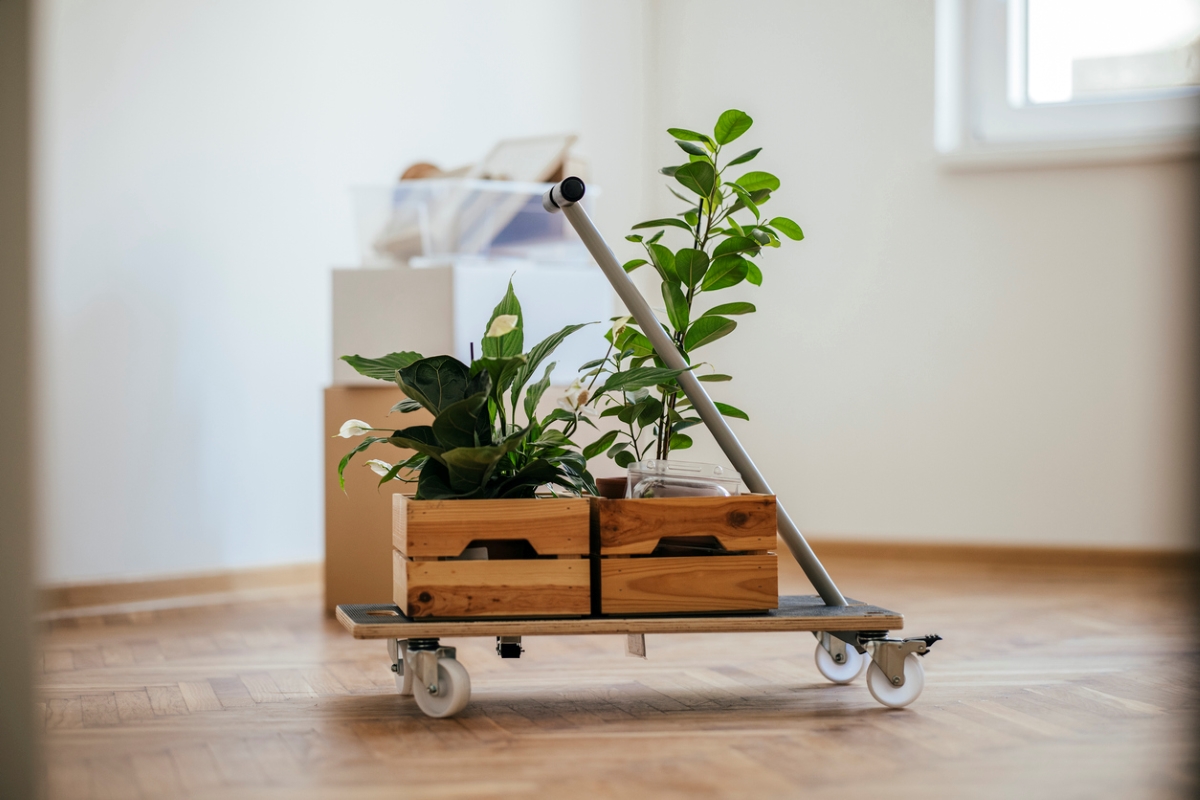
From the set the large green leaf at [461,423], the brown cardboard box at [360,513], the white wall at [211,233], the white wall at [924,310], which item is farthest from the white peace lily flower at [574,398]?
the white wall at [924,310]

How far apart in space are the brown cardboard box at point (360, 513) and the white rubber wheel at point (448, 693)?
2.32 feet

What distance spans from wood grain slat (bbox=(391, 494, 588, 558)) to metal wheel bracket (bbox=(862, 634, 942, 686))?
1.21ft

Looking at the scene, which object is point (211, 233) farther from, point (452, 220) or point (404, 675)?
point (404, 675)

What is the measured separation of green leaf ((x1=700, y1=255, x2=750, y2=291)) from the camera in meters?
1.43

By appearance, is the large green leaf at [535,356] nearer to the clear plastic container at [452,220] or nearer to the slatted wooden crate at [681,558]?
the slatted wooden crate at [681,558]

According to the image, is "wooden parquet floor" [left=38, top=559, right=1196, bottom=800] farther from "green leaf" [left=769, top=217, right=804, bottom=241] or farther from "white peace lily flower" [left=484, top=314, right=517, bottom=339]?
"green leaf" [left=769, top=217, right=804, bottom=241]

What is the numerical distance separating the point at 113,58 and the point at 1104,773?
1.99 meters

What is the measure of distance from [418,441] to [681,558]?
1.08 feet

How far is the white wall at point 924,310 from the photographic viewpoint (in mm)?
2668

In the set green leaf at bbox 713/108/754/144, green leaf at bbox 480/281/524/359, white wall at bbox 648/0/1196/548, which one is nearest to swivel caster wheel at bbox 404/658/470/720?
green leaf at bbox 480/281/524/359

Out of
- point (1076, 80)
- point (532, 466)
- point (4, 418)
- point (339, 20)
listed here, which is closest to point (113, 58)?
point (339, 20)

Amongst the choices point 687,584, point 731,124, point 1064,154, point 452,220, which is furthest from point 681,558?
point 1064,154

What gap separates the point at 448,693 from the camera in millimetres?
1326

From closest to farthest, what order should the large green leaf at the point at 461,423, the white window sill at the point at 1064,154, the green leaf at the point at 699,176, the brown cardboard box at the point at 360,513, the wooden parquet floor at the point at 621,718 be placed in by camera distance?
the wooden parquet floor at the point at 621,718
the large green leaf at the point at 461,423
the green leaf at the point at 699,176
the brown cardboard box at the point at 360,513
the white window sill at the point at 1064,154
